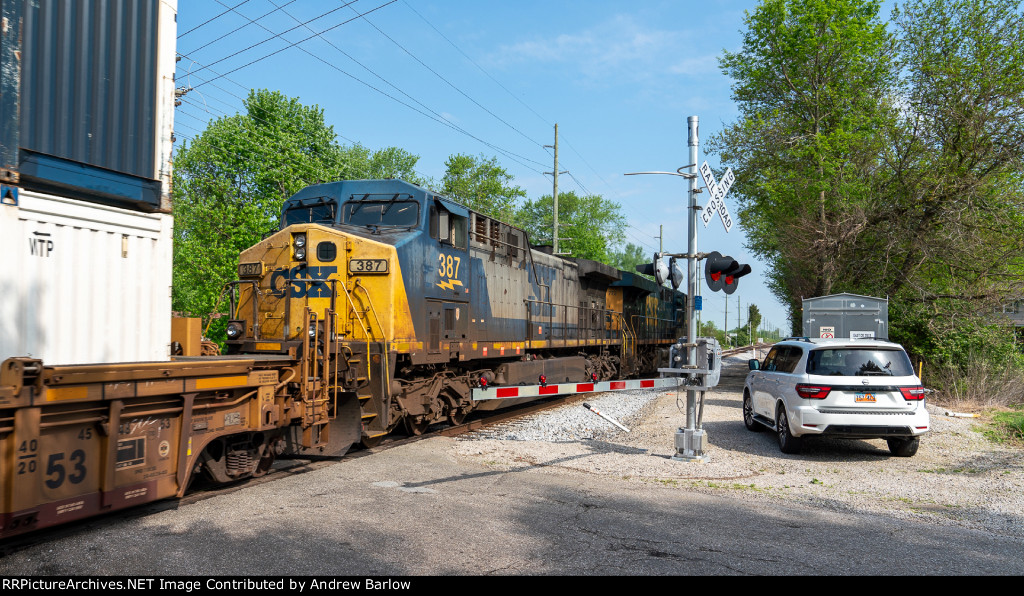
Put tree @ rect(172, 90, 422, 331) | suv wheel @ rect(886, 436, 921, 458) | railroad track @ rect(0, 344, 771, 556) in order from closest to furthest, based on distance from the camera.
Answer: railroad track @ rect(0, 344, 771, 556)
suv wheel @ rect(886, 436, 921, 458)
tree @ rect(172, 90, 422, 331)

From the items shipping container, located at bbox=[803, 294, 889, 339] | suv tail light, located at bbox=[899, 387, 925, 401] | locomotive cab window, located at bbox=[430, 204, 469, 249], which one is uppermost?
locomotive cab window, located at bbox=[430, 204, 469, 249]

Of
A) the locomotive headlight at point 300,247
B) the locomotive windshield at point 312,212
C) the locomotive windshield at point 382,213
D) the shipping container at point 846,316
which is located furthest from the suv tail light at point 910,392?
the locomotive windshield at point 312,212

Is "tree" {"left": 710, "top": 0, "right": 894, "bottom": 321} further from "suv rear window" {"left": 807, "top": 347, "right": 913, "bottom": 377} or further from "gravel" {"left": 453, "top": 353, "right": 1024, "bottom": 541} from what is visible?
"suv rear window" {"left": 807, "top": 347, "right": 913, "bottom": 377}

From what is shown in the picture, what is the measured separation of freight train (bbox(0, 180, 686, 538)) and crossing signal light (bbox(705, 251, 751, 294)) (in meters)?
3.89

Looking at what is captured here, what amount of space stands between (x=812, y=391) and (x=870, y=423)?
2.71 ft

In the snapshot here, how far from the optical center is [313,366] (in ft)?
24.5

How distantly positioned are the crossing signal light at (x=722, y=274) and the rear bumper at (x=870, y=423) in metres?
2.11

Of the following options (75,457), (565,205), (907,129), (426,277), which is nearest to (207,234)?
(426,277)

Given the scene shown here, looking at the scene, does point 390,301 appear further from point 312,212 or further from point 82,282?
point 82,282

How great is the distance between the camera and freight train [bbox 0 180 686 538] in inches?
183

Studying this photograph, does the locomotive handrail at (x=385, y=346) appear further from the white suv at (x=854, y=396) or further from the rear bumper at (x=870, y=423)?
the rear bumper at (x=870, y=423)

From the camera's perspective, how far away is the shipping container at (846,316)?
16.1 meters

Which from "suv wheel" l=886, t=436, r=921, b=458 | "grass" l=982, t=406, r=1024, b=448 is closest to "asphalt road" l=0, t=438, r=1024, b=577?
"suv wheel" l=886, t=436, r=921, b=458

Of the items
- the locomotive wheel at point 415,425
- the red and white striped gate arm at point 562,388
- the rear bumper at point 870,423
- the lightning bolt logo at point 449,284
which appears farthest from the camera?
the locomotive wheel at point 415,425
